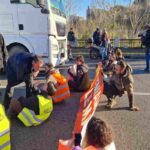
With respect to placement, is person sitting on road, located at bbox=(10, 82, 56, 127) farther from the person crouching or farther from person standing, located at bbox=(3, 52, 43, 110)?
the person crouching

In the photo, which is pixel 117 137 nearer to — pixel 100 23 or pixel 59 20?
pixel 59 20

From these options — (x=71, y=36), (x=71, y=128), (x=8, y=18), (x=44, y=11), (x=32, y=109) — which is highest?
(x=44, y=11)

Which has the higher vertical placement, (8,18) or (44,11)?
(44,11)

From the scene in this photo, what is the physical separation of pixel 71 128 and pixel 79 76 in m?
2.22

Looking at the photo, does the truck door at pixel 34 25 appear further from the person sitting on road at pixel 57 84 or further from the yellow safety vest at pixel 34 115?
the yellow safety vest at pixel 34 115

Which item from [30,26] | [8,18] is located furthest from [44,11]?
[8,18]

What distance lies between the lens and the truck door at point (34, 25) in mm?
8867

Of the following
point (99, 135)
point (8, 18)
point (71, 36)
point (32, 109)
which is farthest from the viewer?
point (71, 36)

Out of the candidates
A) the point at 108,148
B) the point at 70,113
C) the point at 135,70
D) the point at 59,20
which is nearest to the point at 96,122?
the point at 108,148

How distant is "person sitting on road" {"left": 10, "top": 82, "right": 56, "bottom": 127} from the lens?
4855 millimetres

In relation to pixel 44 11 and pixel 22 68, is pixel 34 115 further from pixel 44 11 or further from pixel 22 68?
pixel 44 11

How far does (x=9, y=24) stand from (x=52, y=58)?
1661 millimetres

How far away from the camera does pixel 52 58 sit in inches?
361

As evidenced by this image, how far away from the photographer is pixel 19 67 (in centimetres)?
553
